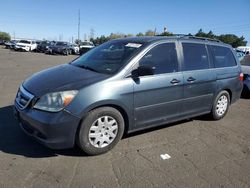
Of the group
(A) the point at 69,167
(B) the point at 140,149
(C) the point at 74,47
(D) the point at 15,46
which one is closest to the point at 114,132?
(B) the point at 140,149

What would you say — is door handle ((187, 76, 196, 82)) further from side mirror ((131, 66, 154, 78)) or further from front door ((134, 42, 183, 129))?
side mirror ((131, 66, 154, 78))

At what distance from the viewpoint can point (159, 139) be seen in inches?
183

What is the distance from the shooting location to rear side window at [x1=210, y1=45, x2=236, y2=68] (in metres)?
5.62

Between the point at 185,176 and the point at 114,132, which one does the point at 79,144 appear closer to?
the point at 114,132

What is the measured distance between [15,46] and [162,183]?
3620cm

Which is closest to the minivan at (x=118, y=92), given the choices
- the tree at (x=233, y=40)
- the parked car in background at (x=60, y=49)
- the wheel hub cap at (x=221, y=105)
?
the wheel hub cap at (x=221, y=105)

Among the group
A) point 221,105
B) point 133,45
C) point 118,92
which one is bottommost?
point 221,105

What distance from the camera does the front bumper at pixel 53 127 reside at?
3486mm

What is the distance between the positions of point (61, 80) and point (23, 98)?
61 cm

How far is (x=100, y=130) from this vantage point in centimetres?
388

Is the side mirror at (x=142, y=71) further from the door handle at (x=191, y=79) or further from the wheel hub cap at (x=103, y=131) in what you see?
the door handle at (x=191, y=79)

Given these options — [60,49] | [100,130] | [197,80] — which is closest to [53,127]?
[100,130]

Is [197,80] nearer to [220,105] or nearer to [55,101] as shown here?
[220,105]

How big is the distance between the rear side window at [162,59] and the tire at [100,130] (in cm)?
98
